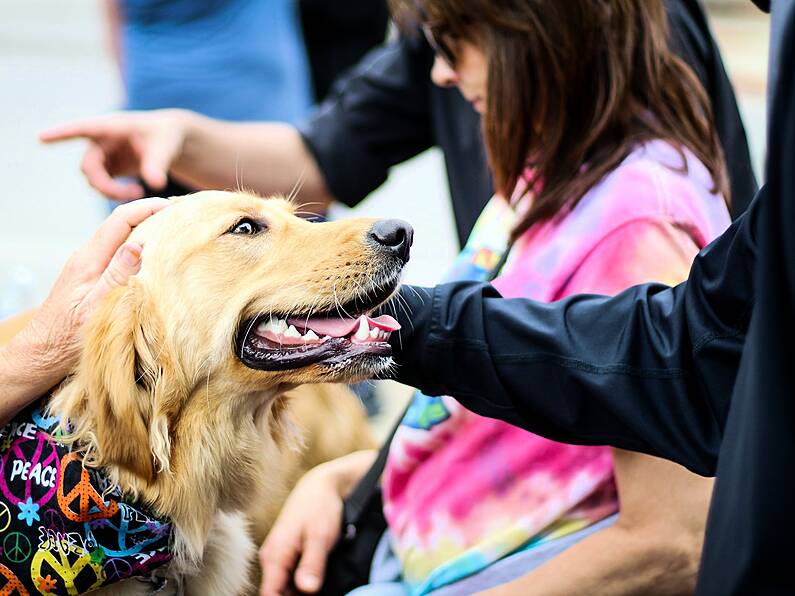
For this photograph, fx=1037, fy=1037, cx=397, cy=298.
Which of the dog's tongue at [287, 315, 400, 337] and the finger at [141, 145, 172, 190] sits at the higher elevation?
the finger at [141, 145, 172, 190]

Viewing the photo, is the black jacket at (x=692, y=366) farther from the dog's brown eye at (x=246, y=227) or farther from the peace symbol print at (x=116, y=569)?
the peace symbol print at (x=116, y=569)

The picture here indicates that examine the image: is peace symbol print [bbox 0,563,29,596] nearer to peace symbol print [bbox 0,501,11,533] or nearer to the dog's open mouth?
peace symbol print [bbox 0,501,11,533]

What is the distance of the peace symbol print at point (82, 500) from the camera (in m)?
1.61

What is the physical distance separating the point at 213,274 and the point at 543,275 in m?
0.57

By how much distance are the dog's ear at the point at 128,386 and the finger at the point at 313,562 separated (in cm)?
36

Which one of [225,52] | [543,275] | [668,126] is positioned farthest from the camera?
[225,52]

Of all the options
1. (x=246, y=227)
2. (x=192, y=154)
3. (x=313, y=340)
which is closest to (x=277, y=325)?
(x=313, y=340)

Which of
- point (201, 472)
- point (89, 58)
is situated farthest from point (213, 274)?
point (89, 58)

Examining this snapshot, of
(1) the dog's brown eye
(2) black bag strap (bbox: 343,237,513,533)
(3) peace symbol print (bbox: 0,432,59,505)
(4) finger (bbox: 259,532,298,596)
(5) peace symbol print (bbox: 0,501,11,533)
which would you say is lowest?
(4) finger (bbox: 259,532,298,596)

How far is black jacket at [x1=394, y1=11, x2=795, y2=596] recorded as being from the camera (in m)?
0.87

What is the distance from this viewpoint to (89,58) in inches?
348

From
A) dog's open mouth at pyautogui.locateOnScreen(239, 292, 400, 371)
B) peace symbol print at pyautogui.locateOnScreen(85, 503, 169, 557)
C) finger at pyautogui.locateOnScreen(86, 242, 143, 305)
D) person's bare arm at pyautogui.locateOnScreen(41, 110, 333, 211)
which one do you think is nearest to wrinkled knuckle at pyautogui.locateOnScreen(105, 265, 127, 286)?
finger at pyautogui.locateOnScreen(86, 242, 143, 305)

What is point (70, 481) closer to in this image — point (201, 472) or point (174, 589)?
point (201, 472)

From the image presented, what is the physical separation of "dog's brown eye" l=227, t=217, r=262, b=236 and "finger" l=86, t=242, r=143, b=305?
21cm
